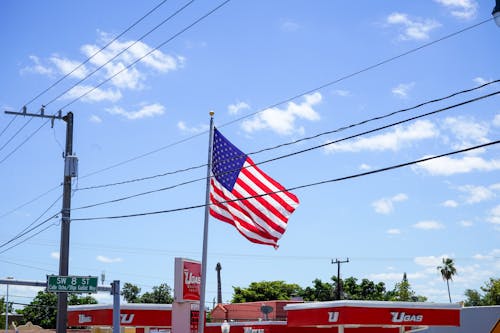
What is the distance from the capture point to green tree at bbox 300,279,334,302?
336 feet

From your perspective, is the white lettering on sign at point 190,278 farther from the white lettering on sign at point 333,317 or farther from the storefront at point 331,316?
the white lettering on sign at point 333,317

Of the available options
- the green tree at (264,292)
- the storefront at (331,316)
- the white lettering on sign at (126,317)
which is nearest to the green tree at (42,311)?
the green tree at (264,292)

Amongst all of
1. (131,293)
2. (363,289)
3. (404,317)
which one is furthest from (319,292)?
(404,317)

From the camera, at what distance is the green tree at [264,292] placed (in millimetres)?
103188

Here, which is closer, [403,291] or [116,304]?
[116,304]

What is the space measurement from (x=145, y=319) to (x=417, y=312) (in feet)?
47.5

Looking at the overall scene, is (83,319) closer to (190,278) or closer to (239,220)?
(190,278)

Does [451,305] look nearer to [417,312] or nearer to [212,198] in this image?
A: [417,312]

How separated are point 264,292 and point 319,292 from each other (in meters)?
8.05

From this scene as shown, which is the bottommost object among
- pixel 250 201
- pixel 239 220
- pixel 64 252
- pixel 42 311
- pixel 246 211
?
pixel 42 311

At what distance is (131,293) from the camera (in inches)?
4909

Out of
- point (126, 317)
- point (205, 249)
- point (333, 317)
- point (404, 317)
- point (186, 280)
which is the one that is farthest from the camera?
point (126, 317)

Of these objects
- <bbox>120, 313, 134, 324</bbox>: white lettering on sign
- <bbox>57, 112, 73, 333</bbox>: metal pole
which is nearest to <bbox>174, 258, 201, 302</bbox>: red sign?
<bbox>57, 112, 73, 333</bbox>: metal pole

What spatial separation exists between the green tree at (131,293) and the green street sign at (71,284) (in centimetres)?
9897
